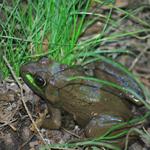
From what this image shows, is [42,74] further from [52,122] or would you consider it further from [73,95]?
[52,122]

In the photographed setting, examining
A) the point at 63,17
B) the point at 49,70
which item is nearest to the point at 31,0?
the point at 63,17

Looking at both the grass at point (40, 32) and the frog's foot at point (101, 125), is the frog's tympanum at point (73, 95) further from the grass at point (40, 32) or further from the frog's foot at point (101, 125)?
the grass at point (40, 32)

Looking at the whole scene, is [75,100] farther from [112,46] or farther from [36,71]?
[112,46]

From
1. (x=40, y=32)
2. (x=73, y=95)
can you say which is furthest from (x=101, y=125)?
(x=40, y=32)

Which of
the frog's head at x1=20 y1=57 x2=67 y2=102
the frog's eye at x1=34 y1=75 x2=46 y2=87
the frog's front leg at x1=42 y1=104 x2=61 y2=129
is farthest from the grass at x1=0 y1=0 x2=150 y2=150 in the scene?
the frog's front leg at x1=42 y1=104 x2=61 y2=129

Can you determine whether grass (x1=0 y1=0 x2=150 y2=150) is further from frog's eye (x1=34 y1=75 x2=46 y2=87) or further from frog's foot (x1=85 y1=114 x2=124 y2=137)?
frog's foot (x1=85 y1=114 x2=124 y2=137)
